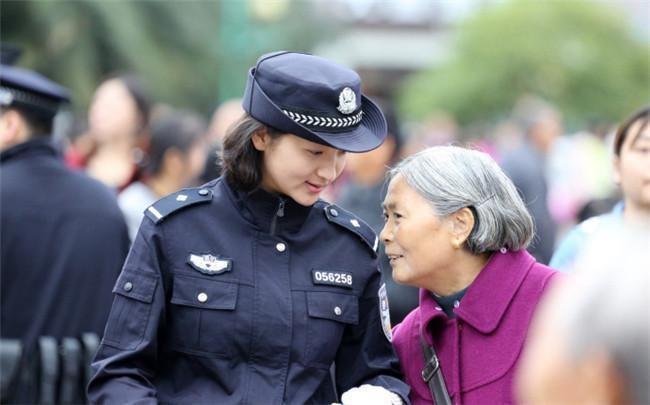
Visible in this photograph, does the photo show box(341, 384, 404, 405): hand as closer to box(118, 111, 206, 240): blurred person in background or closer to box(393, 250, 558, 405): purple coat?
box(393, 250, 558, 405): purple coat

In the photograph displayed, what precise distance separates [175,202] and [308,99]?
48 cm

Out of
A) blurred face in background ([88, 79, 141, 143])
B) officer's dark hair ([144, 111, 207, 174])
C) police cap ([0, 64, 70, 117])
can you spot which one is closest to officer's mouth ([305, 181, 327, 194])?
police cap ([0, 64, 70, 117])

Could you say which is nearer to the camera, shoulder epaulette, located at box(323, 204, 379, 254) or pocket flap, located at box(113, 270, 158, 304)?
pocket flap, located at box(113, 270, 158, 304)

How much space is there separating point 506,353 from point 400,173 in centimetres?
65

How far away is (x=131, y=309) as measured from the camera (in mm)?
3260

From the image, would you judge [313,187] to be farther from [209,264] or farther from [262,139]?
[209,264]

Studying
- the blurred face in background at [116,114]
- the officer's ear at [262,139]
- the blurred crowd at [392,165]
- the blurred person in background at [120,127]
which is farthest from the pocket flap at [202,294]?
the blurred face in background at [116,114]

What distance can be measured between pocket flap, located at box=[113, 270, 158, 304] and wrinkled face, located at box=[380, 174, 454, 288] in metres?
0.80

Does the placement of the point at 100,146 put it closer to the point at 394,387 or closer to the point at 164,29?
the point at 394,387

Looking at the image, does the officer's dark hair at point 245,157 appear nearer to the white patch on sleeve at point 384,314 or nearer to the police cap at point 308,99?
the police cap at point 308,99

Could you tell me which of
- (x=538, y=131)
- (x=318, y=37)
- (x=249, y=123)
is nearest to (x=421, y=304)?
(x=249, y=123)

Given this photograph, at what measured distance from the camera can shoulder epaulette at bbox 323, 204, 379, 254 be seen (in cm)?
357

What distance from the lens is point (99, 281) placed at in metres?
5.57

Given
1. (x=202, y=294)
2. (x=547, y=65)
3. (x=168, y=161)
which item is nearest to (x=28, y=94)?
(x=168, y=161)
